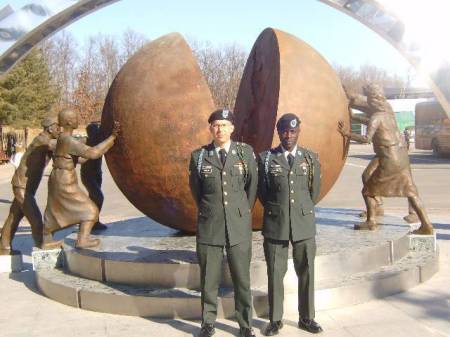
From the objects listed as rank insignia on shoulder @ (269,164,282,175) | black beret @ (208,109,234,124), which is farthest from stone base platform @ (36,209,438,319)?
black beret @ (208,109,234,124)

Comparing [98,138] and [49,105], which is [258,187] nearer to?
[98,138]

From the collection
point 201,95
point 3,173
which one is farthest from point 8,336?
point 3,173

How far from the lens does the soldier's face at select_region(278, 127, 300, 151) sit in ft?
13.1

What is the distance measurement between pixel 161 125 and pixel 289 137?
190cm

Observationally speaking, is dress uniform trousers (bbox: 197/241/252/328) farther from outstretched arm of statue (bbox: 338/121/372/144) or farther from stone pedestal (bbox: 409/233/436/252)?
stone pedestal (bbox: 409/233/436/252)

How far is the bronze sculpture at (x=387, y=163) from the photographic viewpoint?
624 centimetres

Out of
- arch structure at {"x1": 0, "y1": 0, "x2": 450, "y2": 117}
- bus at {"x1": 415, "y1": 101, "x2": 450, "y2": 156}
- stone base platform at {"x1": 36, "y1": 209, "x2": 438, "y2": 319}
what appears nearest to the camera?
stone base platform at {"x1": 36, "y1": 209, "x2": 438, "y2": 319}

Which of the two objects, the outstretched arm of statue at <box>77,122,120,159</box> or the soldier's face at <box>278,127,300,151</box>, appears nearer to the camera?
the soldier's face at <box>278,127,300,151</box>

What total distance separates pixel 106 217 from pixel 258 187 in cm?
703

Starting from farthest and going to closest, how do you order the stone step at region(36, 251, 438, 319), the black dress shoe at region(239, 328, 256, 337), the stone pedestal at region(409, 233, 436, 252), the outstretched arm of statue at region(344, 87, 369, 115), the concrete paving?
1. the outstretched arm of statue at region(344, 87, 369, 115)
2. the stone pedestal at region(409, 233, 436, 252)
3. the stone step at region(36, 251, 438, 319)
4. the concrete paving
5. the black dress shoe at region(239, 328, 256, 337)

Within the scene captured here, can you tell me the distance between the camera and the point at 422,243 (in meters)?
6.20

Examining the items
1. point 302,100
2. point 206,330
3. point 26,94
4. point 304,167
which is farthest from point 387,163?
point 26,94

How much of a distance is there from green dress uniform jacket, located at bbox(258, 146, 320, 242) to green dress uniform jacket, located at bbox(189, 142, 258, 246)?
13 cm

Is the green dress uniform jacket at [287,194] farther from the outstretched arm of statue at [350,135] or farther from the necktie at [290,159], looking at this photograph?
the outstretched arm of statue at [350,135]
